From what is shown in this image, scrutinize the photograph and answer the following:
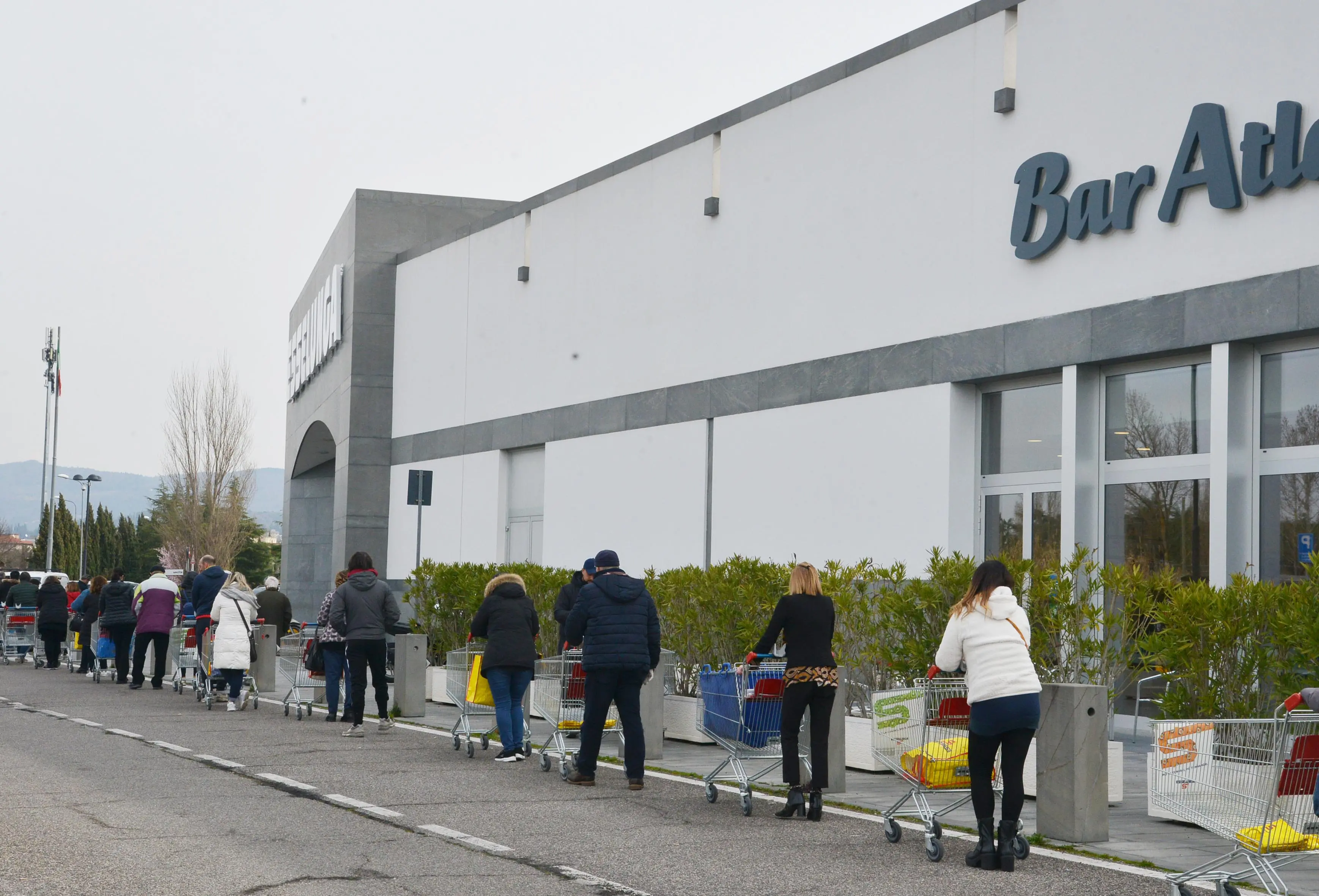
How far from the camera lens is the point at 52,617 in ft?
87.6

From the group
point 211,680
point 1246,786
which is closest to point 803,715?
point 1246,786

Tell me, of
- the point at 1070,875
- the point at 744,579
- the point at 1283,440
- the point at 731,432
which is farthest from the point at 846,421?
the point at 1070,875

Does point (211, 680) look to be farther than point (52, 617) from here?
No

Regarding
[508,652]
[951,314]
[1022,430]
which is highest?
[951,314]

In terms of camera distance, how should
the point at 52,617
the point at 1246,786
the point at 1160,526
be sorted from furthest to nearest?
the point at 52,617 → the point at 1160,526 → the point at 1246,786

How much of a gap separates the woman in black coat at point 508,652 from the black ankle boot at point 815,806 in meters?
3.84

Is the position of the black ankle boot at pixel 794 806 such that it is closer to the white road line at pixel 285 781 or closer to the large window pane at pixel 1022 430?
the white road line at pixel 285 781

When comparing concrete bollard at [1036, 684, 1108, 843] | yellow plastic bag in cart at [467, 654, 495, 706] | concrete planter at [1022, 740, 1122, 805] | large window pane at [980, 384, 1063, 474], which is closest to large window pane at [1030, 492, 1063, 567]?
large window pane at [980, 384, 1063, 474]

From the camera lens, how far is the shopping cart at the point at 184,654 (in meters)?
20.5

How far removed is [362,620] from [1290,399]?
31.7ft

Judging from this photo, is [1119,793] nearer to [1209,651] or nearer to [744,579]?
[1209,651]

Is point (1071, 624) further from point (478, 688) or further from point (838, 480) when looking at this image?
point (838, 480)

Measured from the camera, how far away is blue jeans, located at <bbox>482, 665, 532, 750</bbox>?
43.1 ft

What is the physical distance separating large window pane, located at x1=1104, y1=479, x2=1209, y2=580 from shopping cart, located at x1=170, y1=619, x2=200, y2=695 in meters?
12.0
